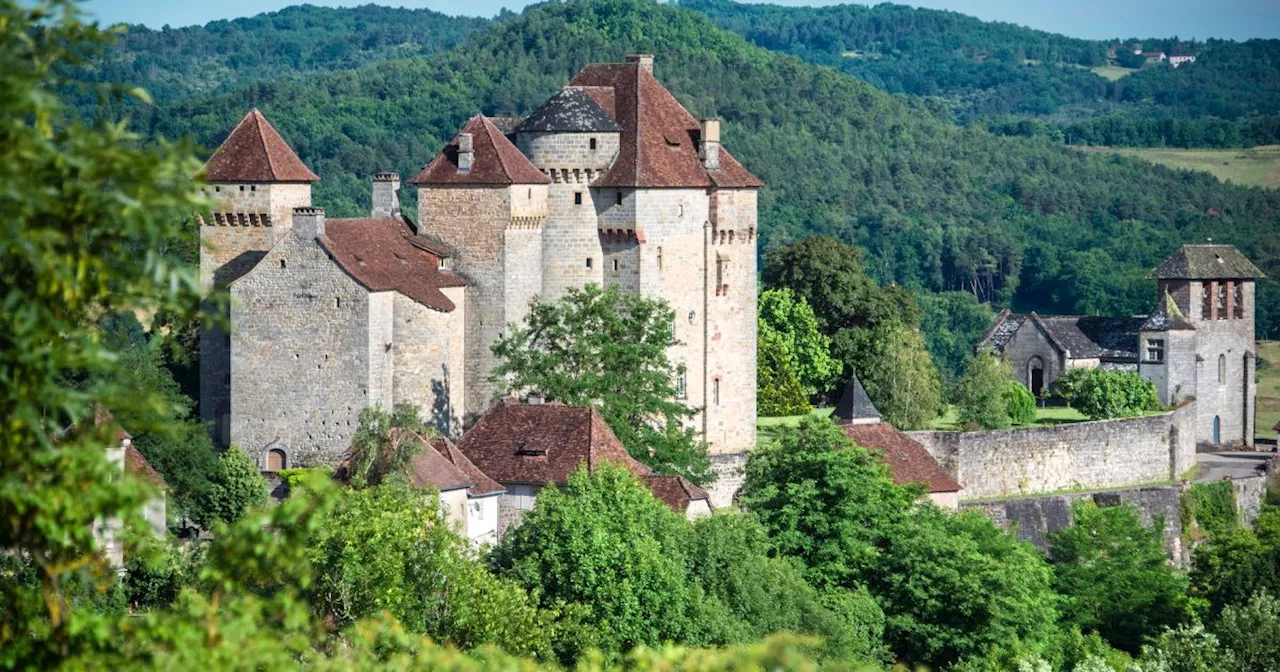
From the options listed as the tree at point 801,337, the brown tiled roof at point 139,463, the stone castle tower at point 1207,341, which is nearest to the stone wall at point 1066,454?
the stone castle tower at point 1207,341

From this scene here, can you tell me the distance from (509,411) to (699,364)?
1052 centimetres

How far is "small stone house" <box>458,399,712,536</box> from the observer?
47.8 metres

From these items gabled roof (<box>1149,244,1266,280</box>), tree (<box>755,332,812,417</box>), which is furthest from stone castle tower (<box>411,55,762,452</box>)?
gabled roof (<box>1149,244,1266,280</box>)

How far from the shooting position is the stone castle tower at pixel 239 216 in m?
53.4

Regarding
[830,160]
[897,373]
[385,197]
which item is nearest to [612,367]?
[385,197]

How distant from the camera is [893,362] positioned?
7156 cm

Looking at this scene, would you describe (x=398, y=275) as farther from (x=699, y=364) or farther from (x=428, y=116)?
(x=428, y=116)

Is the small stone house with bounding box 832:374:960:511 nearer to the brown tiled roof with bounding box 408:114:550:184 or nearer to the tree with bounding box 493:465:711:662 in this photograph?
the brown tiled roof with bounding box 408:114:550:184

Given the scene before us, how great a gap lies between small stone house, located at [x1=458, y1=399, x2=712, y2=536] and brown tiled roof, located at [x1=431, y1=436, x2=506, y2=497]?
1.52 feet

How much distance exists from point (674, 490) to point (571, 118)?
463 inches

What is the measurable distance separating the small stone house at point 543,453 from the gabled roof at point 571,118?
29.5 feet

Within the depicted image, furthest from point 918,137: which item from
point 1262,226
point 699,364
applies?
point 699,364

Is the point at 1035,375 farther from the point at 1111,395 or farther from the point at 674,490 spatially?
the point at 674,490

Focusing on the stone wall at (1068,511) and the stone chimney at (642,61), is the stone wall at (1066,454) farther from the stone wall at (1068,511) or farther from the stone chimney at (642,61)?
the stone chimney at (642,61)
